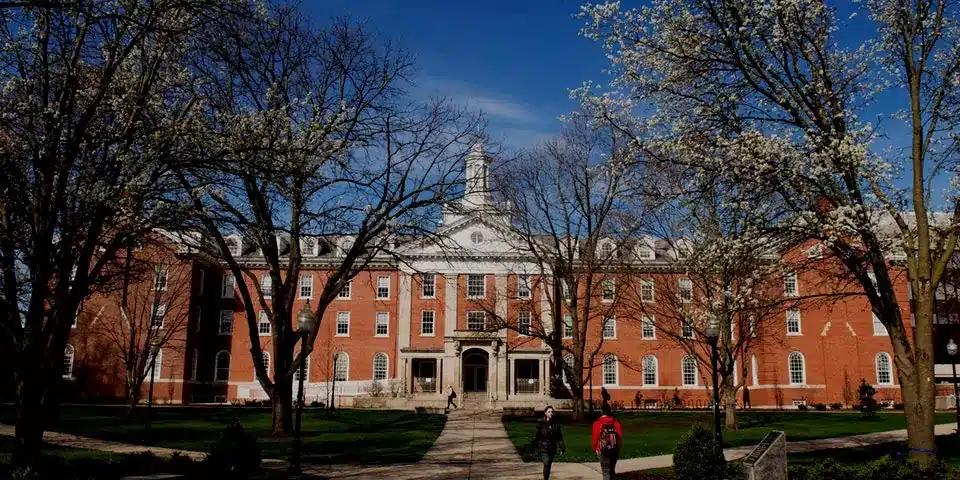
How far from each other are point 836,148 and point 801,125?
4.04 ft

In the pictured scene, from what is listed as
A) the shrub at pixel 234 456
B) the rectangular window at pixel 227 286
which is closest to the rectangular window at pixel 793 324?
the rectangular window at pixel 227 286

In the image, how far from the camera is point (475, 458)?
20297 millimetres

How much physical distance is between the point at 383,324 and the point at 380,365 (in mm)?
3022

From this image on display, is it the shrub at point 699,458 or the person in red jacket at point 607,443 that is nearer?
the shrub at point 699,458

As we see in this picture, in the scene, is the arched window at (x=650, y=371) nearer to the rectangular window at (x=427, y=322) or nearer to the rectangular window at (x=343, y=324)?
the rectangular window at (x=427, y=322)

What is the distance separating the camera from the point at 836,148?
1306cm

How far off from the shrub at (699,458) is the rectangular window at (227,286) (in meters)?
48.3

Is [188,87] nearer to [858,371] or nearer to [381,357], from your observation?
[381,357]

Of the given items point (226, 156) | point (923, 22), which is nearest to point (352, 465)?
point (226, 156)

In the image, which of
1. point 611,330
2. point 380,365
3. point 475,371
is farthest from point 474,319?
point 611,330

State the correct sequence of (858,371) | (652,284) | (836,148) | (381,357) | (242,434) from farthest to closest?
(381,357), (858,371), (652,284), (242,434), (836,148)

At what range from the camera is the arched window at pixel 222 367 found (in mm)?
55250

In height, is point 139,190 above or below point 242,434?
above

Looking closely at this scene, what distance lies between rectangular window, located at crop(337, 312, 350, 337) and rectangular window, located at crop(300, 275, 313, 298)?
9.76 feet
